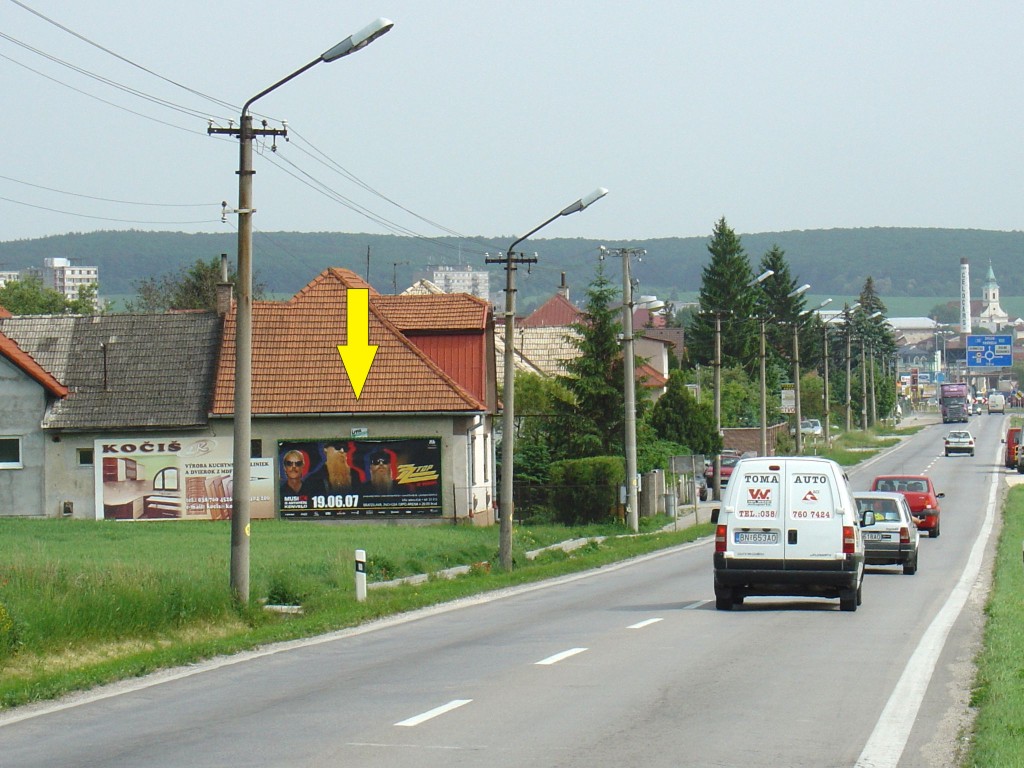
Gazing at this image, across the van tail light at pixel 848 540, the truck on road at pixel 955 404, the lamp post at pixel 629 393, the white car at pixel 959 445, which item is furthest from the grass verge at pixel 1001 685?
the truck on road at pixel 955 404

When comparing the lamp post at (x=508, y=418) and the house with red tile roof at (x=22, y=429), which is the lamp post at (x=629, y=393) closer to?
the lamp post at (x=508, y=418)

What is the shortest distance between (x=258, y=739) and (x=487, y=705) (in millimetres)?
2068

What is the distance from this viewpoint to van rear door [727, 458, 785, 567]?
19156mm

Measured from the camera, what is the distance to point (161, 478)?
1747 inches

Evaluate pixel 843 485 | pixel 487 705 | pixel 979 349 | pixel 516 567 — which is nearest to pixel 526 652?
pixel 487 705

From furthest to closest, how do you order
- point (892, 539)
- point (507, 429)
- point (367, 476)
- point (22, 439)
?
point (22, 439) → point (367, 476) → point (507, 429) → point (892, 539)

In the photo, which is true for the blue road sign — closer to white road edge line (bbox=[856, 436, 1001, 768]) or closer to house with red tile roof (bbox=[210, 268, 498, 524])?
house with red tile roof (bbox=[210, 268, 498, 524])

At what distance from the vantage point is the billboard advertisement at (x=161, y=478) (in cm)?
4416

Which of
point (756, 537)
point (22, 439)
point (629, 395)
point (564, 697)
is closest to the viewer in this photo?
point (564, 697)

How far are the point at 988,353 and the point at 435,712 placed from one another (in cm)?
11704

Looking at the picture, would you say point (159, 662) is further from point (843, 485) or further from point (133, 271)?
point (133, 271)

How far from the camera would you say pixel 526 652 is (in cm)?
1499

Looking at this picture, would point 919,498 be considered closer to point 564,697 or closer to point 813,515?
point 813,515

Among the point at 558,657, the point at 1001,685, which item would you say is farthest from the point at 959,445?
the point at 1001,685
